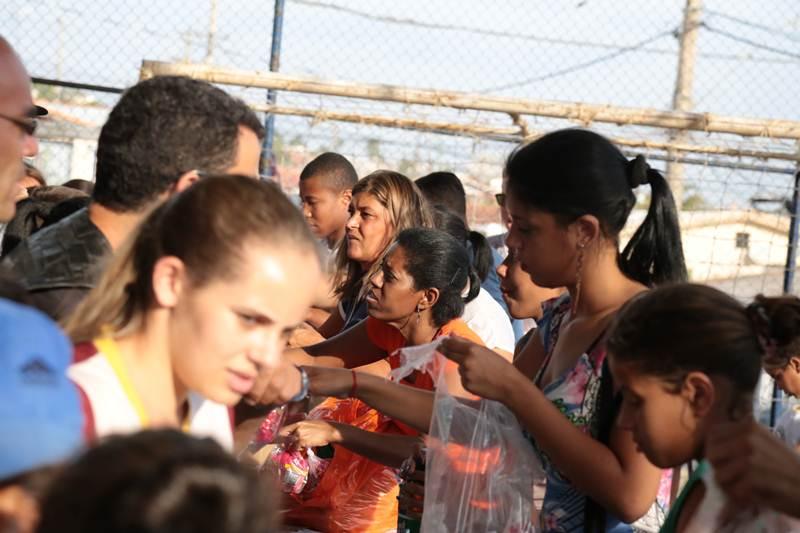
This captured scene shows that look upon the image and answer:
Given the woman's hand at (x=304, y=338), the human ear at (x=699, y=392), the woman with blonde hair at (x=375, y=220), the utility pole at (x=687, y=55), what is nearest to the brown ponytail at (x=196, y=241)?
the human ear at (x=699, y=392)

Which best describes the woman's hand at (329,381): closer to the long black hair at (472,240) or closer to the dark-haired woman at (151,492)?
the dark-haired woman at (151,492)

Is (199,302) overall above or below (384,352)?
above

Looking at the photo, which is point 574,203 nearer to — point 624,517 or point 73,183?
point 624,517

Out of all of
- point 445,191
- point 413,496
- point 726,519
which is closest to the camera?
point 726,519

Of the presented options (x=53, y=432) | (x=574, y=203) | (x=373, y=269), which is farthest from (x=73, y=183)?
(x=53, y=432)

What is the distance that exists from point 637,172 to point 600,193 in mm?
163

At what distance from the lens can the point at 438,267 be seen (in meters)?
4.15

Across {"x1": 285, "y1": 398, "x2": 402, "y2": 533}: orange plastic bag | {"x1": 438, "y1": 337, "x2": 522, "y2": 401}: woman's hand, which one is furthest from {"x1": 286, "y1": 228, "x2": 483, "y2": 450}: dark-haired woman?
{"x1": 438, "y1": 337, "x2": 522, "y2": 401}: woman's hand

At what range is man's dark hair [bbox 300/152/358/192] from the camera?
685 centimetres

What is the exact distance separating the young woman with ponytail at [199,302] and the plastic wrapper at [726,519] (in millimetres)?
886

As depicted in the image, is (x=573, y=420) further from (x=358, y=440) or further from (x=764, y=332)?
(x=358, y=440)

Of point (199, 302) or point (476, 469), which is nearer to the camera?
point (199, 302)

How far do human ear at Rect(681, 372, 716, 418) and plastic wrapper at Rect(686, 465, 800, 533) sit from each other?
0.39 ft

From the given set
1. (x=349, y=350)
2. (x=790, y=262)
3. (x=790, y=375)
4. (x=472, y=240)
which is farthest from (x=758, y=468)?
(x=790, y=262)
